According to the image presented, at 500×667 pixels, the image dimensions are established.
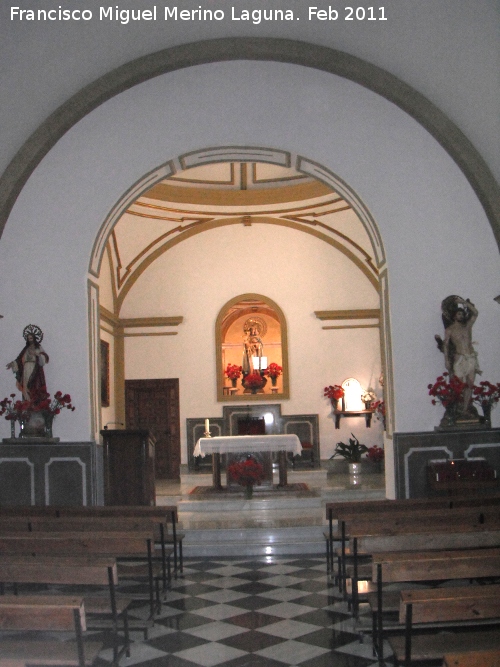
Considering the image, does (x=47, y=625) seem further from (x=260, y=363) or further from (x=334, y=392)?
(x=260, y=363)

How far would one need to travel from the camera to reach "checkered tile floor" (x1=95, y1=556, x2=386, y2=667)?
5.16 metres

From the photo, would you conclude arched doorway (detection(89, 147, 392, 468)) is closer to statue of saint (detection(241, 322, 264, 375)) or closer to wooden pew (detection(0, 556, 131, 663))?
statue of saint (detection(241, 322, 264, 375))

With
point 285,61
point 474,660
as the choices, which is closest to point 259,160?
point 285,61

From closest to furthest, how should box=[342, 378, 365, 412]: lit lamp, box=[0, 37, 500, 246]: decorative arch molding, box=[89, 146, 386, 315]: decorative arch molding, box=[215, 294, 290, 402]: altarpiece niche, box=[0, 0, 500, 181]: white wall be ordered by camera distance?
box=[0, 0, 500, 181]: white wall → box=[0, 37, 500, 246]: decorative arch molding → box=[89, 146, 386, 315]: decorative arch molding → box=[342, 378, 365, 412]: lit lamp → box=[215, 294, 290, 402]: altarpiece niche

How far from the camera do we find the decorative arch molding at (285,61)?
871 cm

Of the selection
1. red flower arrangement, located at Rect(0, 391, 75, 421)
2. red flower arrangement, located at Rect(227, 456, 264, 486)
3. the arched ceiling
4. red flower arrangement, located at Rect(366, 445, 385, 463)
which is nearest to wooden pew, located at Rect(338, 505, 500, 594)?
red flower arrangement, located at Rect(0, 391, 75, 421)

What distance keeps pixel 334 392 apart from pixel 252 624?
9.79 meters

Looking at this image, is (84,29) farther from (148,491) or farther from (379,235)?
(148,491)

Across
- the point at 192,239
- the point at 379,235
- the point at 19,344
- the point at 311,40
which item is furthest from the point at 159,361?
the point at 311,40

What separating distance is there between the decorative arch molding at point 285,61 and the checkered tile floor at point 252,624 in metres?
4.71

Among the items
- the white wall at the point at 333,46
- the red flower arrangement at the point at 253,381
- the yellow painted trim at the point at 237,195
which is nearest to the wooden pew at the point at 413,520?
the white wall at the point at 333,46

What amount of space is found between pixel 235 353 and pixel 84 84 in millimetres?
8796

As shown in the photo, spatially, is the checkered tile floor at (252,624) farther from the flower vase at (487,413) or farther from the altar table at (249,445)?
the altar table at (249,445)

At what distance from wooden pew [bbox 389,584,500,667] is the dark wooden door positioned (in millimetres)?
11666
